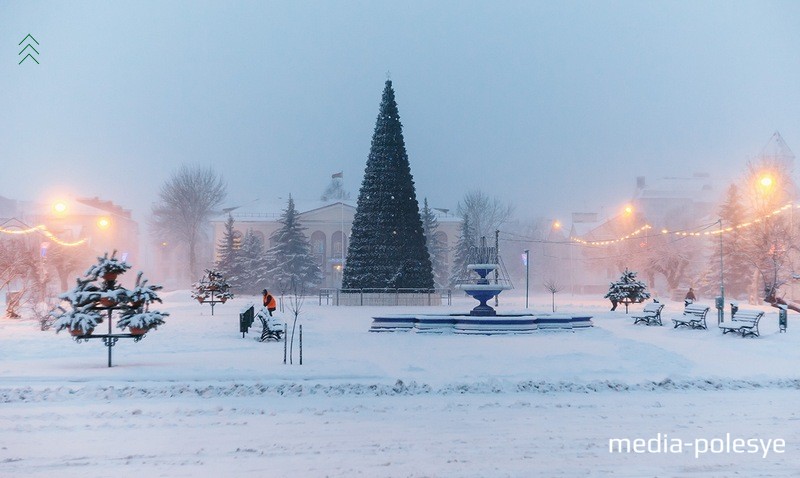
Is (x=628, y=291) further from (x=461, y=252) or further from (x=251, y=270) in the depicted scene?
(x=251, y=270)

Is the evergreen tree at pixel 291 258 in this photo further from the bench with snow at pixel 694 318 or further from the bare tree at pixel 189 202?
the bench with snow at pixel 694 318

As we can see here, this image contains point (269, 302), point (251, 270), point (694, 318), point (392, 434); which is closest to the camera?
point (392, 434)

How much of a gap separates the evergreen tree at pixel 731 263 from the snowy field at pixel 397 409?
34.7m

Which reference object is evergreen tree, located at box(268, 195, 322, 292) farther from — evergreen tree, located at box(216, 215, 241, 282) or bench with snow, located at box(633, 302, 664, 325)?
bench with snow, located at box(633, 302, 664, 325)

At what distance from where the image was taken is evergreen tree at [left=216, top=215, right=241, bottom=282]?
6288 centimetres

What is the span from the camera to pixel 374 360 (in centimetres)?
1488

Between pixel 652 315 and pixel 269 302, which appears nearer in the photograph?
pixel 269 302

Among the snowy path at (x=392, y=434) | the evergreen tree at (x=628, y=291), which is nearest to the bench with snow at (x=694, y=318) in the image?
the evergreen tree at (x=628, y=291)

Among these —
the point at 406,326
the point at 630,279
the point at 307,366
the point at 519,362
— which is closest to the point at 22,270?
the point at 406,326

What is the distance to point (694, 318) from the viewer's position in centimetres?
2272

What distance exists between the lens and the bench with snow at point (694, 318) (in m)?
22.5

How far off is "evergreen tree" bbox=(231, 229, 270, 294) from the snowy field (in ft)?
148

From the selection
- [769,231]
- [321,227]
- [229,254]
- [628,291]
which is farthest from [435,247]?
[628,291]

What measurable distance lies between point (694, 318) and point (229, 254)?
49.5 m
